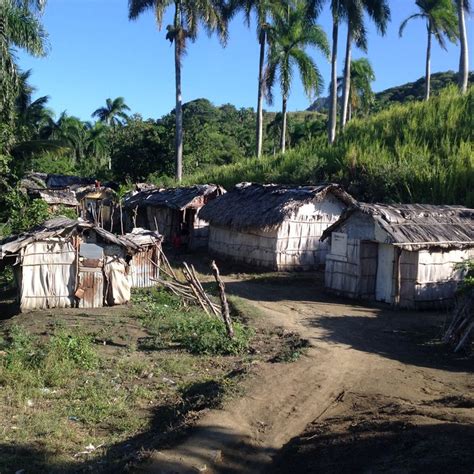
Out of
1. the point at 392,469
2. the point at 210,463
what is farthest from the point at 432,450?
the point at 210,463

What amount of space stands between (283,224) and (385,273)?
5.11m

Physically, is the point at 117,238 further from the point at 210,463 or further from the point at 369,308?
the point at 210,463

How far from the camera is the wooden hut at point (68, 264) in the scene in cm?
1441

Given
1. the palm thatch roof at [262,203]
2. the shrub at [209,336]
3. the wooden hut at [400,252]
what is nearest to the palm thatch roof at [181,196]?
the palm thatch roof at [262,203]

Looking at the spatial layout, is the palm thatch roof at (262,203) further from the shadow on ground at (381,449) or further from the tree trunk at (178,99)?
the shadow on ground at (381,449)

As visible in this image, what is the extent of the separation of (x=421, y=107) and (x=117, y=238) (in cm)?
1913

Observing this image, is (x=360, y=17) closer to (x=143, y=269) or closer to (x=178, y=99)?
(x=178, y=99)

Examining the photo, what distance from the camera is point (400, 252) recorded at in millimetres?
15047

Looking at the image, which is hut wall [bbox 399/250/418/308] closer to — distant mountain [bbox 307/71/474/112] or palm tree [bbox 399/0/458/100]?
palm tree [bbox 399/0/458/100]

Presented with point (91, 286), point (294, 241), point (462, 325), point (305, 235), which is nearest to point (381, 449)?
point (462, 325)

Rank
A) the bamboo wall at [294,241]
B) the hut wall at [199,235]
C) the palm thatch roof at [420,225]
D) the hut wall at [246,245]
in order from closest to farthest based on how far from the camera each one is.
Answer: the palm thatch roof at [420,225] → the bamboo wall at [294,241] → the hut wall at [246,245] → the hut wall at [199,235]

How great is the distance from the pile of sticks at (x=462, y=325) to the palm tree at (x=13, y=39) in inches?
583

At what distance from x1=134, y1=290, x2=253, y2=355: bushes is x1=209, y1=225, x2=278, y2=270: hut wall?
18.7 feet

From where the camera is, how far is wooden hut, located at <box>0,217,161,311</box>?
47.3 feet
